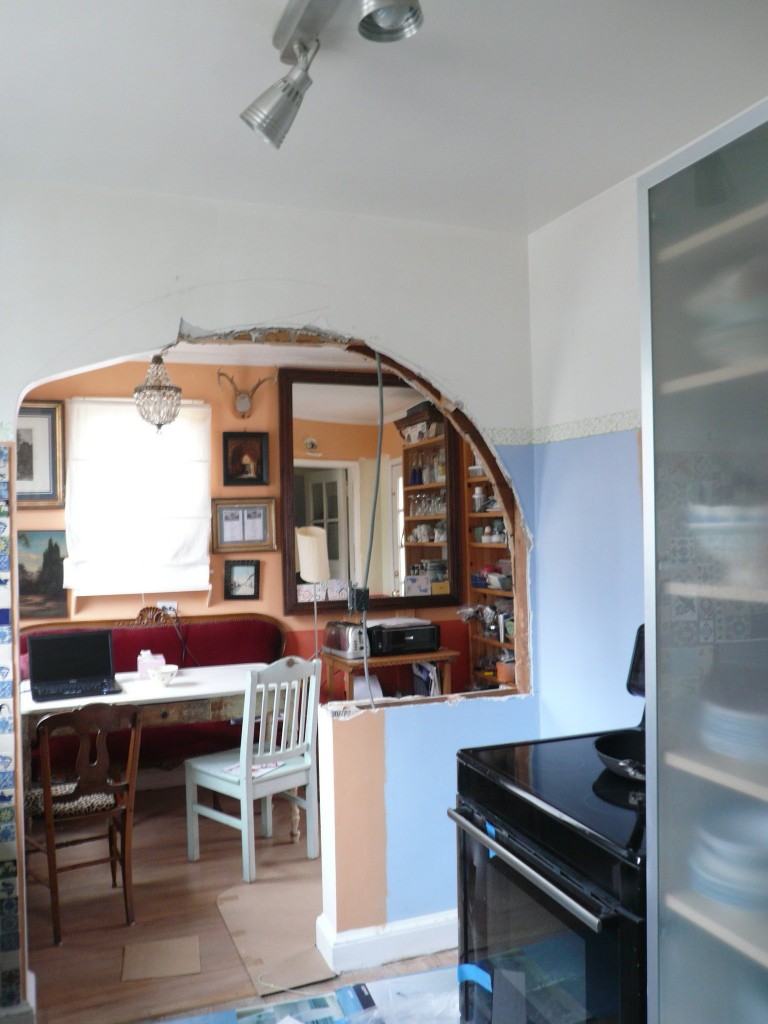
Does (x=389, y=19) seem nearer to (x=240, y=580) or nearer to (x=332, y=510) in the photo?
(x=332, y=510)

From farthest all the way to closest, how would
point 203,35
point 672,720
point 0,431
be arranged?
point 0,431 < point 203,35 < point 672,720

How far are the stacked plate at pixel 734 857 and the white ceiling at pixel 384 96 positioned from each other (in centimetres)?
141

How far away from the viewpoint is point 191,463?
15.9ft

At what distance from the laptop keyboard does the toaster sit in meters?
1.21

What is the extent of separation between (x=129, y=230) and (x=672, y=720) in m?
1.97

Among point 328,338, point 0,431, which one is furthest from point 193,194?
point 0,431

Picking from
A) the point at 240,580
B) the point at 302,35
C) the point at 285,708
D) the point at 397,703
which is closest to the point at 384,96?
the point at 302,35

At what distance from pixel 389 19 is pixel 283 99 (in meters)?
0.26

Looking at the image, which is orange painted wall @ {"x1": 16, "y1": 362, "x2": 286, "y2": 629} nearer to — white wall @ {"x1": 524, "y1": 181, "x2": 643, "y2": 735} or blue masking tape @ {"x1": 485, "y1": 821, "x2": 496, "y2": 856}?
white wall @ {"x1": 524, "y1": 181, "x2": 643, "y2": 735}

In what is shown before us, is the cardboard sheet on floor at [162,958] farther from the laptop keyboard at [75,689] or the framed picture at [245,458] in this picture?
the framed picture at [245,458]

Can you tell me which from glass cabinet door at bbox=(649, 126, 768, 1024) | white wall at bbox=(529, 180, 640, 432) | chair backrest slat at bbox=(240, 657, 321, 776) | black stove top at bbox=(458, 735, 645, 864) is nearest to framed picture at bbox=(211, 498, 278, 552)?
chair backrest slat at bbox=(240, 657, 321, 776)

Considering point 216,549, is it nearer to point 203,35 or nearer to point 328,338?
point 328,338

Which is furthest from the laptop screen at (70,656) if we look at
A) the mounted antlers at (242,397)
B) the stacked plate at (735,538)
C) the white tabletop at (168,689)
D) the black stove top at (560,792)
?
the stacked plate at (735,538)

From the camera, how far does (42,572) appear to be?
4602 millimetres
